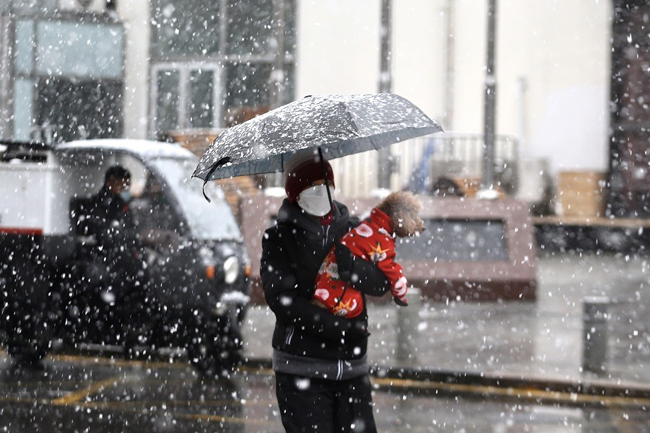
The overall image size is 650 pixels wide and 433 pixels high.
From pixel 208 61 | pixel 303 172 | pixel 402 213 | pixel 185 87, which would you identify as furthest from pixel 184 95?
pixel 402 213

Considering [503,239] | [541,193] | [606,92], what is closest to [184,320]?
[503,239]

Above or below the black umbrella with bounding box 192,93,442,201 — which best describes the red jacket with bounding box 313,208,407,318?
below

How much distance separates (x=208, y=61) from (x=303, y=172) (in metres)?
18.3

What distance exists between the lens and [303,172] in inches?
158

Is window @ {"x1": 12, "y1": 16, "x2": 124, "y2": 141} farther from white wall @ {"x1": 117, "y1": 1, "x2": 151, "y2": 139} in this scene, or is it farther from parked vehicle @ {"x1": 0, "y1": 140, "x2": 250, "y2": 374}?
parked vehicle @ {"x1": 0, "y1": 140, "x2": 250, "y2": 374}

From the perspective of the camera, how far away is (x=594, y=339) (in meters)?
8.51

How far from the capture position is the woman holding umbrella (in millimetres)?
3969

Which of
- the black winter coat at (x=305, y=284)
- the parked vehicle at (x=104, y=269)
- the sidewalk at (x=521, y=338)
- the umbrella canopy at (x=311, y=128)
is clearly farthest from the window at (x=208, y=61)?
the black winter coat at (x=305, y=284)

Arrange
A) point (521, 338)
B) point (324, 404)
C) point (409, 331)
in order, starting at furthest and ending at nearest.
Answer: point (521, 338) → point (409, 331) → point (324, 404)

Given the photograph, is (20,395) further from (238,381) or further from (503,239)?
(503,239)

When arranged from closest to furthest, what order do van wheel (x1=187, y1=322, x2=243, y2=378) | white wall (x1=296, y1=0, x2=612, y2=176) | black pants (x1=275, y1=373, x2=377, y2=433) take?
1. black pants (x1=275, y1=373, x2=377, y2=433)
2. van wheel (x1=187, y1=322, x2=243, y2=378)
3. white wall (x1=296, y1=0, x2=612, y2=176)

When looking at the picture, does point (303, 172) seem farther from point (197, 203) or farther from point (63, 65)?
point (63, 65)

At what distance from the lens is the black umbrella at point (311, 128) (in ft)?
12.4

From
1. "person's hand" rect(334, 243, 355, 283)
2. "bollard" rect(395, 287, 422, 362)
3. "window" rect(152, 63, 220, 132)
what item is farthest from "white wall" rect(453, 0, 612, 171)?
"person's hand" rect(334, 243, 355, 283)
